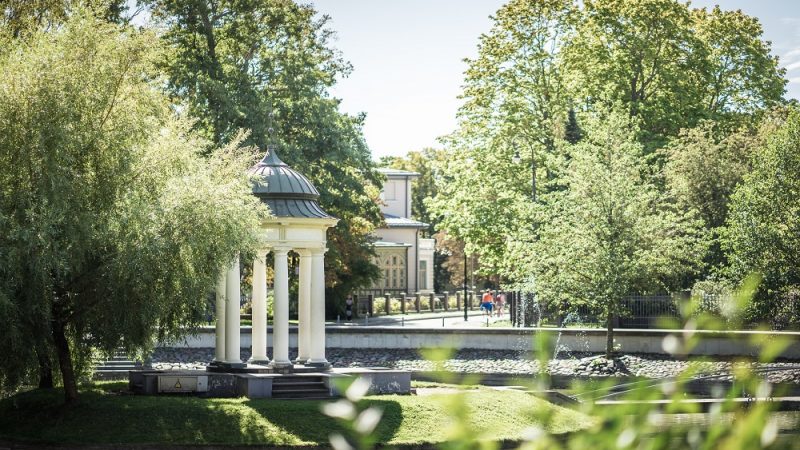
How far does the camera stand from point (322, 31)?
54.3m

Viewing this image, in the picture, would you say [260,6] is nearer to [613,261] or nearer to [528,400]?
[613,261]

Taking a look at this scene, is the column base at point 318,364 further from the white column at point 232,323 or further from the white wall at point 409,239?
the white wall at point 409,239

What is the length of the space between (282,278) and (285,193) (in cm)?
215

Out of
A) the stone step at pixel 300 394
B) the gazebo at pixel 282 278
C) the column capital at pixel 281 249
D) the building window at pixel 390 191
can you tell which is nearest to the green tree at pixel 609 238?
the gazebo at pixel 282 278

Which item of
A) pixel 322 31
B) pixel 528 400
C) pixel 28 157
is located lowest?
pixel 528 400

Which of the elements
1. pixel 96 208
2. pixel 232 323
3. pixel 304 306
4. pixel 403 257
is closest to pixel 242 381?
pixel 232 323

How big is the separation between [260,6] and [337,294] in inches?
656

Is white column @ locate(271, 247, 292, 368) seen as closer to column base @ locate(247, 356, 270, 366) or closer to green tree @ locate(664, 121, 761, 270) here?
column base @ locate(247, 356, 270, 366)

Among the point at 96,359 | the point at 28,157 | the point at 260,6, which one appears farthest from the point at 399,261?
the point at 28,157

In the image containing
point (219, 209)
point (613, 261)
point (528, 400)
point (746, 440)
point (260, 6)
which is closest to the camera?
point (746, 440)

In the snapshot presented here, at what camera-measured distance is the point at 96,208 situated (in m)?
23.7

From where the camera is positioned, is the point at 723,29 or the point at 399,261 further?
the point at 399,261

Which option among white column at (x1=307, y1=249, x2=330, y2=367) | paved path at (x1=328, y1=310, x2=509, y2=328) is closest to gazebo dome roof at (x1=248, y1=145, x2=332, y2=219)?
white column at (x1=307, y1=249, x2=330, y2=367)

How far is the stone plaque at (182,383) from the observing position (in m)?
29.0
